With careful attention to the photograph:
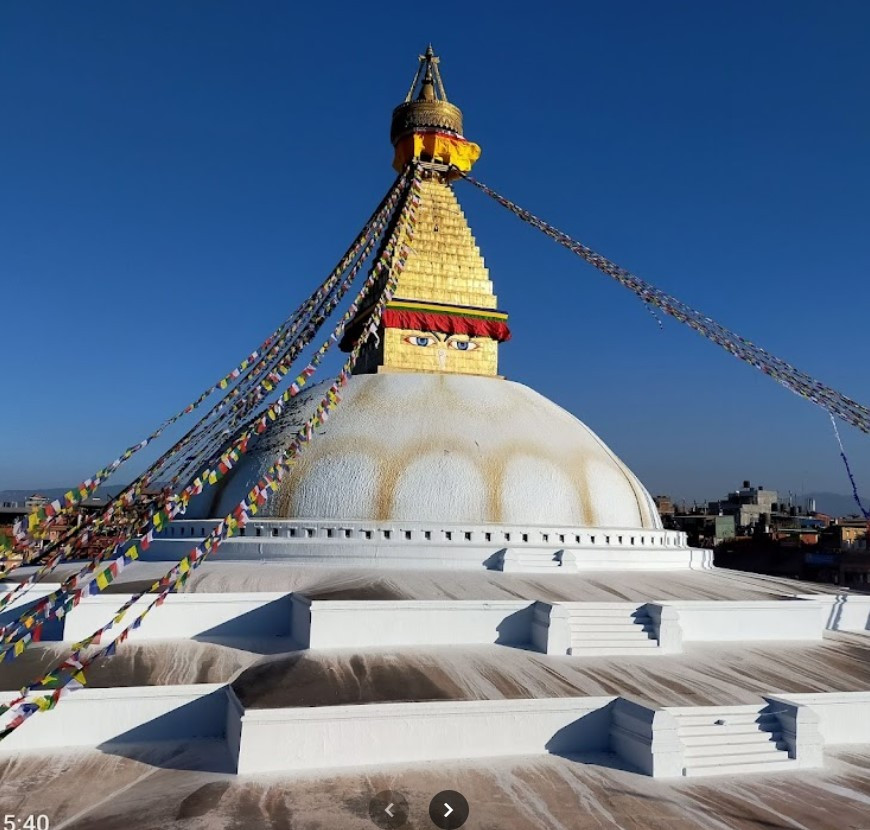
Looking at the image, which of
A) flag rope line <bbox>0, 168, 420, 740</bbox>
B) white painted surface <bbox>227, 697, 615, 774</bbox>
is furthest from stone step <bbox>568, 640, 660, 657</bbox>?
flag rope line <bbox>0, 168, 420, 740</bbox>

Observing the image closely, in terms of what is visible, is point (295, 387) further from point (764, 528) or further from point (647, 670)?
point (764, 528)

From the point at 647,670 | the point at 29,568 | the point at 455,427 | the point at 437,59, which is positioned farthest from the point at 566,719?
the point at 437,59

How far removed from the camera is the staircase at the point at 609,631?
787cm

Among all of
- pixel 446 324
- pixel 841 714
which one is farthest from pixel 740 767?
pixel 446 324

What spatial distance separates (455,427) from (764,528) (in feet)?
88.6

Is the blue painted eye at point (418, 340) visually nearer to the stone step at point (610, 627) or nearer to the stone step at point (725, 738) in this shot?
the stone step at point (610, 627)

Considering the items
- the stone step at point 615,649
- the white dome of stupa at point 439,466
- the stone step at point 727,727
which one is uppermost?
the white dome of stupa at point 439,466

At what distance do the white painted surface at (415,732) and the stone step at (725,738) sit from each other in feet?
2.06

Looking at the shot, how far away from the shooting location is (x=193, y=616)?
319 inches

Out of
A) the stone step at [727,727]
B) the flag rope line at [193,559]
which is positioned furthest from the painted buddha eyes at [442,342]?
the stone step at [727,727]

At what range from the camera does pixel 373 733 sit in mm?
5918

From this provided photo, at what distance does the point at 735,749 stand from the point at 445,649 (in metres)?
2.75

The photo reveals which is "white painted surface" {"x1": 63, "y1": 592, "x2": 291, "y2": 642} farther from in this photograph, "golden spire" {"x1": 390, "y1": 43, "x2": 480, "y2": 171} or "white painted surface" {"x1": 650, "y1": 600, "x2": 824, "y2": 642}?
"golden spire" {"x1": 390, "y1": 43, "x2": 480, "y2": 171}

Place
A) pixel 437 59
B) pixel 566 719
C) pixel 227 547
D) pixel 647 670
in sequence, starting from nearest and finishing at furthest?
pixel 566 719
pixel 647 670
pixel 227 547
pixel 437 59
